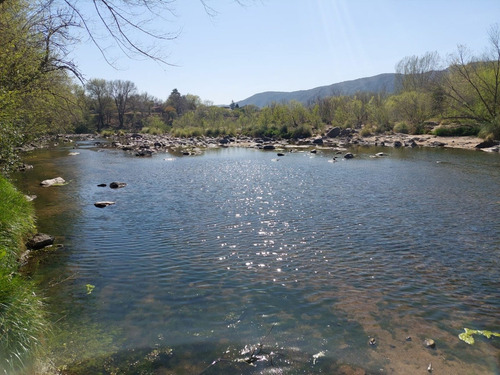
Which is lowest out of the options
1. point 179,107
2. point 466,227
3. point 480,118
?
point 466,227

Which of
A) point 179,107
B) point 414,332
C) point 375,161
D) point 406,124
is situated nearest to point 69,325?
point 414,332

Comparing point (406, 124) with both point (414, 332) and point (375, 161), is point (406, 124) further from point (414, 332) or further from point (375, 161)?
point (414, 332)

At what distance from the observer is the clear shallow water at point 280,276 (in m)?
5.58

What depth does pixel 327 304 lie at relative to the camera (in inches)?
278

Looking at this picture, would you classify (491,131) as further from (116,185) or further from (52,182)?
(52,182)

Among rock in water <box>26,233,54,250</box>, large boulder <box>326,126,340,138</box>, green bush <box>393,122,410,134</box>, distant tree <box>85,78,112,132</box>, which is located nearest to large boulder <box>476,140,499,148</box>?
green bush <box>393,122,410,134</box>

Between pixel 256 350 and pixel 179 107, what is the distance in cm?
13094

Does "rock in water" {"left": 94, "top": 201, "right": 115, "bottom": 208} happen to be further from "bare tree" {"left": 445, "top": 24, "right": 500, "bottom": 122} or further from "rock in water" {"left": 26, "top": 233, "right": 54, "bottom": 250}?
"bare tree" {"left": 445, "top": 24, "right": 500, "bottom": 122}

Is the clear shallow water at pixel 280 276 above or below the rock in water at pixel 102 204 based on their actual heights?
below

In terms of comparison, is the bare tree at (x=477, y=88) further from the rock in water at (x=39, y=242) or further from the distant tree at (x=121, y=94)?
the distant tree at (x=121, y=94)

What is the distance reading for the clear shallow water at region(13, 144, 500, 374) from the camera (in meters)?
5.58

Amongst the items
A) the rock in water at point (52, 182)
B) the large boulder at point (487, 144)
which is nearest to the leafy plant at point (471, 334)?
the rock in water at point (52, 182)

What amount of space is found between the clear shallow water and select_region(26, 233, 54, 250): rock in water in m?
0.47

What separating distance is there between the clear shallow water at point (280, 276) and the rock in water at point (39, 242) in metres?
0.47
